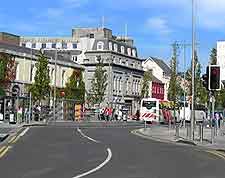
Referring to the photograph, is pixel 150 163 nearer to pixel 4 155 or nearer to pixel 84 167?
pixel 84 167

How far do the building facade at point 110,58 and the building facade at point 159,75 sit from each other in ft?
44.0

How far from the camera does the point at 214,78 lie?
28.8m

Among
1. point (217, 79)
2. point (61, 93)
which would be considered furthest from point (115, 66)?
point (217, 79)

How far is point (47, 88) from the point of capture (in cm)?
7656

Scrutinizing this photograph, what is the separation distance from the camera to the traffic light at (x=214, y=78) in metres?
28.6

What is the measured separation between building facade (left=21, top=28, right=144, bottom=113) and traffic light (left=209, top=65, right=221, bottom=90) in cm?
8027

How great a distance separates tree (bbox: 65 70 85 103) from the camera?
9004 centimetres

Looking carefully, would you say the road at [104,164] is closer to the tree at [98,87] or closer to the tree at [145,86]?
the tree at [98,87]

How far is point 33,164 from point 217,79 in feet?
45.4

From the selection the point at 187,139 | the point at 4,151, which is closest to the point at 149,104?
the point at 187,139

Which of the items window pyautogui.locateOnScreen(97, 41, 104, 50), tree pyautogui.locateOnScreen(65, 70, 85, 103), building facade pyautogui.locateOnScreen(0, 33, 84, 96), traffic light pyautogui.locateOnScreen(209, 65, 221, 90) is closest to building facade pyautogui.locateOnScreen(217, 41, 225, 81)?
traffic light pyautogui.locateOnScreen(209, 65, 221, 90)

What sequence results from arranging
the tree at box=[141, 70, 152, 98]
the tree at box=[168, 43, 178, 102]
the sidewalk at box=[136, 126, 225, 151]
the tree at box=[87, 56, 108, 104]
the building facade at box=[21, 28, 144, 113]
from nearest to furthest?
the sidewalk at box=[136, 126, 225, 151] < the tree at box=[168, 43, 178, 102] < the tree at box=[87, 56, 108, 104] < the building facade at box=[21, 28, 144, 113] < the tree at box=[141, 70, 152, 98]

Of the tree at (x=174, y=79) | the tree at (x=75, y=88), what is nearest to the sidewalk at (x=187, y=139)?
the tree at (x=174, y=79)

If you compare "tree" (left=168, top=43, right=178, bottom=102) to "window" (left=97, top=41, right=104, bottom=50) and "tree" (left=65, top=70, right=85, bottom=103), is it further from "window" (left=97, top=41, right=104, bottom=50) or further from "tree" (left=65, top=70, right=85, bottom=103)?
"window" (left=97, top=41, right=104, bottom=50)
